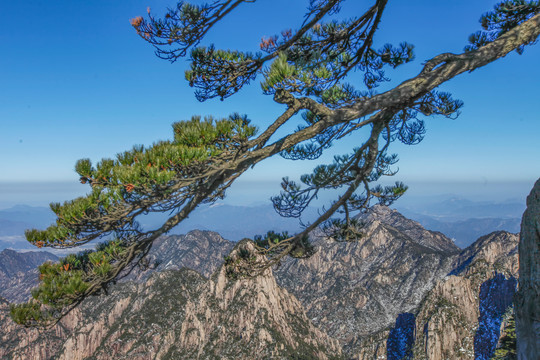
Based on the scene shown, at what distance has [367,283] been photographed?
543 ft

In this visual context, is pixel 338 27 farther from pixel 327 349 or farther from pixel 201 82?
pixel 327 349

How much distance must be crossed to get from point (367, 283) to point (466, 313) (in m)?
80.4

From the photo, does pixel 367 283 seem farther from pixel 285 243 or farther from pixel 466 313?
pixel 285 243

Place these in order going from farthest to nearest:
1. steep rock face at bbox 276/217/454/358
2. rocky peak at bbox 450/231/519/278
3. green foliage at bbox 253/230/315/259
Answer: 1. rocky peak at bbox 450/231/519/278
2. steep rock face at bbox 276/217/454/358
3. green foliage at bbox 253/230/315/259

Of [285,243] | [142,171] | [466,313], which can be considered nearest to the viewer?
[142,171]

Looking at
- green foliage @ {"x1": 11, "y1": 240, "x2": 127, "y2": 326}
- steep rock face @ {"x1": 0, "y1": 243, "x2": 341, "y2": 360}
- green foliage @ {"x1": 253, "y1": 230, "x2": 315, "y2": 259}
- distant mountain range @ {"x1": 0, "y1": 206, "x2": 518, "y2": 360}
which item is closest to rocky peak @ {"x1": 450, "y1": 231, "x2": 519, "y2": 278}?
distant mountain range @ {"x1": 0, "y1": 206, "x2": 518, "y2": 360}

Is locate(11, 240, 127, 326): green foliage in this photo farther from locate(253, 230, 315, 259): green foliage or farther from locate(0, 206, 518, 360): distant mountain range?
locate(0, 206, 518, 360): distant mountain range

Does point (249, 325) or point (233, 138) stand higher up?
point (233, 138)

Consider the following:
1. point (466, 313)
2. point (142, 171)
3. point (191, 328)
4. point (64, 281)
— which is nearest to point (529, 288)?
point (142, 171)

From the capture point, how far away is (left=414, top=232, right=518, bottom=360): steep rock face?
72625mm

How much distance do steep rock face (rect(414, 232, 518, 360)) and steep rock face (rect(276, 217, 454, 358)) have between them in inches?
1507

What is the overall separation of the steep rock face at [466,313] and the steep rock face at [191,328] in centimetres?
2870

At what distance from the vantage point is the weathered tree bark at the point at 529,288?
5.43m

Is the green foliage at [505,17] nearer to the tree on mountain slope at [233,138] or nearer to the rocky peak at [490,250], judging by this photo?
the tree on mountain slope at [233,138]
